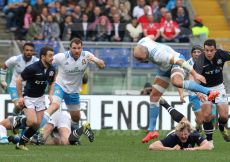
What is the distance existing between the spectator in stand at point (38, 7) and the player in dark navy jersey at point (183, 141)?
12.9 meters

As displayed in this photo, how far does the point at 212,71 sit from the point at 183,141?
2.34 m

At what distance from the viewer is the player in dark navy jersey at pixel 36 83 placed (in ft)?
61.3

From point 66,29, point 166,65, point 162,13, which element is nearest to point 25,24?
point 66,29

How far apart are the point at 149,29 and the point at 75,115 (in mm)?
9415

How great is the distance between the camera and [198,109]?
22000 mm

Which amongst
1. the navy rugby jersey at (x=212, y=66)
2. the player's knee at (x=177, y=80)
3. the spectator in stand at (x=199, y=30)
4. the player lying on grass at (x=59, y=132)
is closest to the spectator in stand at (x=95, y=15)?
the spectator in stand at (x=199, y=30)

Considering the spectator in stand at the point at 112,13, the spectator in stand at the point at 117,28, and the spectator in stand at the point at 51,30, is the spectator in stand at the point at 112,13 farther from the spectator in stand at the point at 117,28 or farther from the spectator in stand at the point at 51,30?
the spectator in stand at the point at 51,30

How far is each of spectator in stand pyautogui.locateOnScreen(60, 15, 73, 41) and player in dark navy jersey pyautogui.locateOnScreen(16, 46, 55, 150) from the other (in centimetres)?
935

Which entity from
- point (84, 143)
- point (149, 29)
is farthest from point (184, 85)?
point (149, 29)

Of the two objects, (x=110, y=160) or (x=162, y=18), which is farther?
(x=162, y=18)

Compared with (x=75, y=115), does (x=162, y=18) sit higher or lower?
higher

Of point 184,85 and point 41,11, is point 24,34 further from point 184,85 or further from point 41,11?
point 184,85

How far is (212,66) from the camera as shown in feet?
62.1

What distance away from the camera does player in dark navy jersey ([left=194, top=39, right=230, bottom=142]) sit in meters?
18.6
